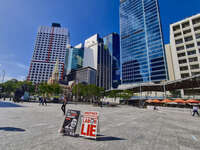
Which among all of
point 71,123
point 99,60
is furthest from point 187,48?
point 99,60

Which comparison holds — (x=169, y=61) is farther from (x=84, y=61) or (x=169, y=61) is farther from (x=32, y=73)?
(x=32, y=73)

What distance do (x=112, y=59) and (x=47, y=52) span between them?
10253 centimetres

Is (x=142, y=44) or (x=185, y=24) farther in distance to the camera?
(x=142, y=44)

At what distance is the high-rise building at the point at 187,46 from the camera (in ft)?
154

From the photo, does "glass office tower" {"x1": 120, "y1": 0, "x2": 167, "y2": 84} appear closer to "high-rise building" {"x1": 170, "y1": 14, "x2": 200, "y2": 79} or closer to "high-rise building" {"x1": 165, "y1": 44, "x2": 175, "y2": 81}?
"high-rise building" {"x1": 165, "y1": 44, "x2": 175, "y2": 81}

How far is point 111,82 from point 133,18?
3993 inches

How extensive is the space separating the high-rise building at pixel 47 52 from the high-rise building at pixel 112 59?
74.3 metres

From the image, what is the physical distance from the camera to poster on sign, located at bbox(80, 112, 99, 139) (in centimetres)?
487

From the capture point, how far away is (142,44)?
9800 cm

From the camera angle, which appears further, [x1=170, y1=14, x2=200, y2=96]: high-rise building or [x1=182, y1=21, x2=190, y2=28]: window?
[x1=182, y1=21, x2=190, y2=28]: window

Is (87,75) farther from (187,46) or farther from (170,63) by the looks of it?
(187,46)

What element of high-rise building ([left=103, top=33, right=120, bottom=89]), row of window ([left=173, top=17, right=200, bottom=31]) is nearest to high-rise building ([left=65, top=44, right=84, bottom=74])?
high-rise building ([left=103, top=33, right=120, bottom=89])

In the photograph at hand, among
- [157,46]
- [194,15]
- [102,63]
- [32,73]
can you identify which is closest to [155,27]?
[157,46]

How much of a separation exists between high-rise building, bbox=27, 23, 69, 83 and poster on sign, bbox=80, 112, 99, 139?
145 metres
